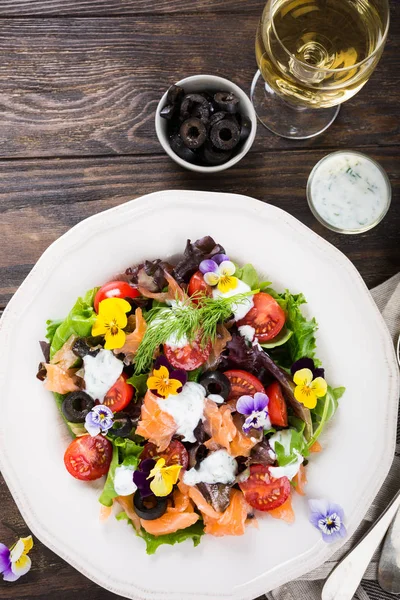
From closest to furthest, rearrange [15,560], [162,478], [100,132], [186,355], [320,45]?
[162,478], [186,355], [320,45], [15,560], [100,132]

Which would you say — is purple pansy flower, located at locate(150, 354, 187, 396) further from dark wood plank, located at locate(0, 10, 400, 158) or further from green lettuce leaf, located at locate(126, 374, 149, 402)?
dark wood plank, located at locate(0, 10, 400, 158)

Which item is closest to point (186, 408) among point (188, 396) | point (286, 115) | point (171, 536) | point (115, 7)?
point (188, 396)

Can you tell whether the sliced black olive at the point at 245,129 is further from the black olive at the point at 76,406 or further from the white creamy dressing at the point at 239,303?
the black olive at the point at 76,406

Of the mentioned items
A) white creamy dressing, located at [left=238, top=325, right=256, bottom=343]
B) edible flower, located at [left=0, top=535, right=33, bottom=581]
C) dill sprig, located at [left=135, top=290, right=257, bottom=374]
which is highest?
dill sprig, located at [left=135, top=290, right=257, bottom=374]

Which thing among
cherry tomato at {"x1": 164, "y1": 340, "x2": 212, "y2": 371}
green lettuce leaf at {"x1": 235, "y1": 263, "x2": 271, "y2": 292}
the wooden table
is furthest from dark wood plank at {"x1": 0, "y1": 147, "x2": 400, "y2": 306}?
cherry tomato at {"x1": 164, "y1": 340, "x2": 212, "y2": 371}

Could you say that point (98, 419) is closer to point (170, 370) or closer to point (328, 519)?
point (170, 370)

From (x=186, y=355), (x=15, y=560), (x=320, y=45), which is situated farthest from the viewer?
(x=15, y=560)
